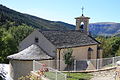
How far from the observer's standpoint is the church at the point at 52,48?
22891 millimetres

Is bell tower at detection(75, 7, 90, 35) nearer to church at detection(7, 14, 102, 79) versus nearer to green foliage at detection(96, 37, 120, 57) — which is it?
church at detection(7, 14, 102, 79)

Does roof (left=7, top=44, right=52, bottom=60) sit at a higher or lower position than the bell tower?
lower

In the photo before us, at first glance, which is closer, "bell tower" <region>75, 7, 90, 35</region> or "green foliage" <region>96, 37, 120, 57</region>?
"bell tower" <region>75, 7, 90, 35</region>

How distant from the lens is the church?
2289 centimetres

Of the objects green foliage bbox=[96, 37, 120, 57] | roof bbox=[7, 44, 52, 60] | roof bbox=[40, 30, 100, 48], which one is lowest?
green foliage bbox=[96, 37, 120, 57]

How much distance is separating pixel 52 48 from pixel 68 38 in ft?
12.2

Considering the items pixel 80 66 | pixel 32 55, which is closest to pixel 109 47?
pixel 80 66

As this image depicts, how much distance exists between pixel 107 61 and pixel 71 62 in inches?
172

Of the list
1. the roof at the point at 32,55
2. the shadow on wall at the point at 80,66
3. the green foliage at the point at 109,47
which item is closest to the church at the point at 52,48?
the roof at the point at 32,55

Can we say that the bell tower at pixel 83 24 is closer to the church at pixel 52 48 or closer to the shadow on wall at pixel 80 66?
the church at pixel 52 48

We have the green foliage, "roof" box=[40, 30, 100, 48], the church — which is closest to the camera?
the church

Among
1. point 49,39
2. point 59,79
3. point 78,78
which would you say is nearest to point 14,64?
point 49,39

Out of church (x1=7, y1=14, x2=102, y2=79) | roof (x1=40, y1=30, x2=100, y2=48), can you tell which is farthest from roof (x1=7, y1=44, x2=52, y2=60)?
roof (x1=40, y1=30, x2=100, y2=48)

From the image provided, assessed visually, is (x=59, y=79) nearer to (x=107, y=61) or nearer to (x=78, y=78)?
(x=78, y=78)
